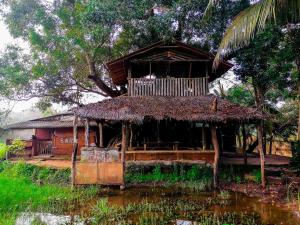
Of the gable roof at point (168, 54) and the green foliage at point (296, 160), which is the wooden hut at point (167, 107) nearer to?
the gable roof at point (168, 54)

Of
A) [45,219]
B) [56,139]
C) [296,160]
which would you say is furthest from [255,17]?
[56,139]

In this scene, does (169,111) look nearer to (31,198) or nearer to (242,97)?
(31,198)

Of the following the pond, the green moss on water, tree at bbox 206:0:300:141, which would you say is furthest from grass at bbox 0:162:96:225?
tree at bbox 206:0:300:141

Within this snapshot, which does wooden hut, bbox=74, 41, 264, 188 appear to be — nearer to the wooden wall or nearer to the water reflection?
the water reflection

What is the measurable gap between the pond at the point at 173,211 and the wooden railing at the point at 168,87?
17.8 ft

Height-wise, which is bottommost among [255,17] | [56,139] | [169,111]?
[56,139]

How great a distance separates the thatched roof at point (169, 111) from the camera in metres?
11.9

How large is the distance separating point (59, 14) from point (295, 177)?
15955mm

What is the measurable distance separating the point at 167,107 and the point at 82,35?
8201 mm

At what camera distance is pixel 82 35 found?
17688mm

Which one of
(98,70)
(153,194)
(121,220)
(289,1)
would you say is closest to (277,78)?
(289,1)

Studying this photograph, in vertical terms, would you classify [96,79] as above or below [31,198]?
above

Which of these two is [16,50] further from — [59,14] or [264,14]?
[264,14]

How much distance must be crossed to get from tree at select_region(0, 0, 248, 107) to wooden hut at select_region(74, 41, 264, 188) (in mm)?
2265
